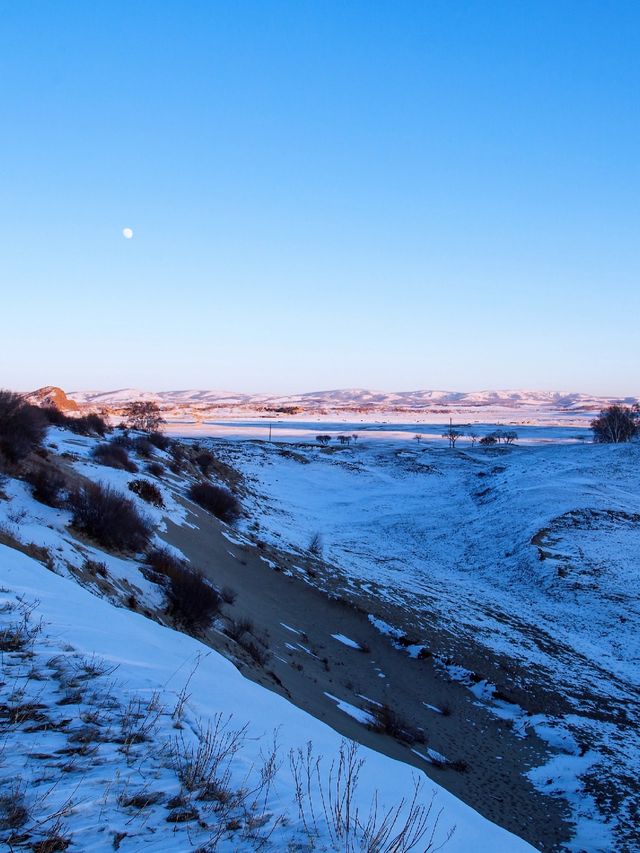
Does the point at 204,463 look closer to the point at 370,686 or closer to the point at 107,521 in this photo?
the point at 107,521

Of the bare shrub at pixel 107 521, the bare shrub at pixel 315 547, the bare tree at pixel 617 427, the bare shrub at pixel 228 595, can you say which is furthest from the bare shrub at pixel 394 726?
the bare tree at pixel 617 427

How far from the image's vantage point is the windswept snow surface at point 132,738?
9.68 feet

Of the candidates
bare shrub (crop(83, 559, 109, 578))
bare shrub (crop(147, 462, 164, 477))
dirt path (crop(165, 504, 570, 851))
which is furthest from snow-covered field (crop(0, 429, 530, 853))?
bare shrub (crop(147, 462, 164, 477))

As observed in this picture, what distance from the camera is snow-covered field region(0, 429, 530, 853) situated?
2.93 metres

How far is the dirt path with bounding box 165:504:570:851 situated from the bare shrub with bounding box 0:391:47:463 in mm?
4541

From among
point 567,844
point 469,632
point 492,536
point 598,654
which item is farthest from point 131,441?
point 567,844

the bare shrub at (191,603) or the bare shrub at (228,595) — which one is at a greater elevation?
the bare shrub at (191,603)

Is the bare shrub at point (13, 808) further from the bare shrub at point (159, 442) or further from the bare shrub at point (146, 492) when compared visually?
the bare shrub at point (159, 442)

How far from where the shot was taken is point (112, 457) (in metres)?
22.3

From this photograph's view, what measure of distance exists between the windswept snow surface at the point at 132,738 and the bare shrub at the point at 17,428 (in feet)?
26.8

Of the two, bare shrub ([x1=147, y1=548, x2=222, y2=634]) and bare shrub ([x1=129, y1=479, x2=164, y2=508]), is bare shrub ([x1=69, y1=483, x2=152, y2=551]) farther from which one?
bare shrub ([x1=129, y1=479, x2=164, y2=508])

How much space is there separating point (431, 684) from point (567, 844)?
203 inches

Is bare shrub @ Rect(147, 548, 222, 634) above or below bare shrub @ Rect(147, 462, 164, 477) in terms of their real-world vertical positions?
below

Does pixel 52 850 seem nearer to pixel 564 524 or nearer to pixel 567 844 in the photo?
pixel 567 844
